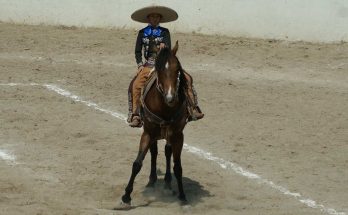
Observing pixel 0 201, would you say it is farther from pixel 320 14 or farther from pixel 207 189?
pixel 320 14

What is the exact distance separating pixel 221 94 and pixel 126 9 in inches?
187

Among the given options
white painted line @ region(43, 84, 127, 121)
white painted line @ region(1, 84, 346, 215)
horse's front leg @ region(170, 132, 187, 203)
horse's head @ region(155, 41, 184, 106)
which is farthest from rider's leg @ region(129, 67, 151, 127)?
white painted line @ region(43, 84, 127, 121)

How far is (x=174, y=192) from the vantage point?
9.38m

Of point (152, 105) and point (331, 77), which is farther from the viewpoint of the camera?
point (331, 77)

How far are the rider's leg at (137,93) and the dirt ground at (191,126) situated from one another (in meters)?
0.88

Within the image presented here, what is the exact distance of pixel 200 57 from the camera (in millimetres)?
16531

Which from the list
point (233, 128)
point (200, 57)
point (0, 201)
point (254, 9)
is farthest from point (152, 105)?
point (254, 9)

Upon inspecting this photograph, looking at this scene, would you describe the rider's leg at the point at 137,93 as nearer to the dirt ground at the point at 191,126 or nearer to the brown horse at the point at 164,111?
the brown horse at the point at 164,111

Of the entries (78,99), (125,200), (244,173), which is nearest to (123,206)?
(125,200)

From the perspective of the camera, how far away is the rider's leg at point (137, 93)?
909cm

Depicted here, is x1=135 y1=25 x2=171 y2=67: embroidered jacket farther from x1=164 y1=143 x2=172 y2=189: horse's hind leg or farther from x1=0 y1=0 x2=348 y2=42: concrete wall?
x1=0 y1=0 x2=348 y2=42: concrete wall

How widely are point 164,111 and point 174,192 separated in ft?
3.93

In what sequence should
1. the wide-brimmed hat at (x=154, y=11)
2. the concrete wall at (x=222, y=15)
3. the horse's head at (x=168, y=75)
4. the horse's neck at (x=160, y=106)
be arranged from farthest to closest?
the concrete wall at (x=222, y=15) → the wide-brimmed hat at (x=154, y=11) → the horse's neck at (x=160, y=106) → the horse's head at (x=168, y=75)

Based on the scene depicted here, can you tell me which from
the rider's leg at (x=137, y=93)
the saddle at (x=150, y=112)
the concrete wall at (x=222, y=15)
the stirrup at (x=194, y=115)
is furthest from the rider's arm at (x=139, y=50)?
the concrete wall at (x=222, y=15)
